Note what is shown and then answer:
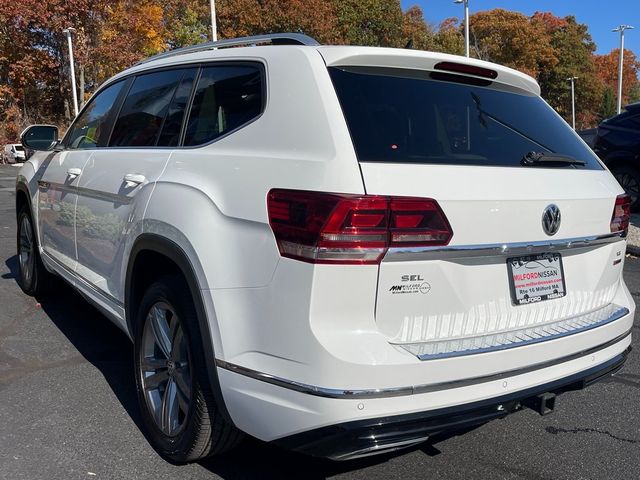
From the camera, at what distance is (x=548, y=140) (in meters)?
2.87

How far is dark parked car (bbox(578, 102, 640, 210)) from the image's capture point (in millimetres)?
10062

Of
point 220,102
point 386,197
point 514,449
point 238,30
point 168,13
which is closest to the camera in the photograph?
point 386,197

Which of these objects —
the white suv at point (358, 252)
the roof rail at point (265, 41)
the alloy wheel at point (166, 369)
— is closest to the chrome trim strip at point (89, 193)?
the white suv at point (358, 252)

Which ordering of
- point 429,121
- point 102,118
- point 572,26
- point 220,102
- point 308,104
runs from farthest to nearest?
point 572,26, point 102,118, point 220,102, point 429,121, point 308,104

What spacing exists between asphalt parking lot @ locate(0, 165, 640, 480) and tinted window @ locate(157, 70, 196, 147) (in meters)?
1.52

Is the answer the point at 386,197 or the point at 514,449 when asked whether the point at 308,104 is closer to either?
the point at 386,197

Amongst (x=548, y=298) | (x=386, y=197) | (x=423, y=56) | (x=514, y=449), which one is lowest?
(x=514, y=449)

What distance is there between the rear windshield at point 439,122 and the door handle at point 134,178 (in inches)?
48.2

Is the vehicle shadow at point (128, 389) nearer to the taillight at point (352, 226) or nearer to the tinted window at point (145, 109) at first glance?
the taillight at point (352, 226)

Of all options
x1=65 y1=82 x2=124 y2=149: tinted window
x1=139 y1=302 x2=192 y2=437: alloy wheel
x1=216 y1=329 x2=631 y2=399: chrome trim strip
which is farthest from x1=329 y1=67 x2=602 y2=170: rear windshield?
x1=65 y1=82 x2=124 y2=149: tinted window

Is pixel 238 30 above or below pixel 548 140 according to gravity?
above

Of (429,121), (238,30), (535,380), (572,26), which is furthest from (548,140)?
(572,26)

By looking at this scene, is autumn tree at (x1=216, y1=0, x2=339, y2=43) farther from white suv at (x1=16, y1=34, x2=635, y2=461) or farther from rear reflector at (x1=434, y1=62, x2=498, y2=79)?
white suv at (x1=16, y1=34, x2=635, y2=461)

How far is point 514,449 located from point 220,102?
2.24 m
